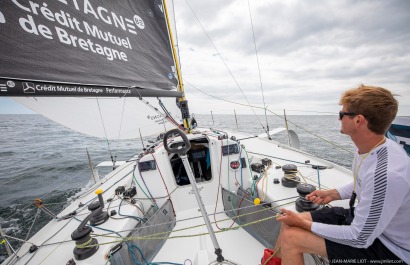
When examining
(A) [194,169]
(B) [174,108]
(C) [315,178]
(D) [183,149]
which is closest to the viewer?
(D) [183,149]

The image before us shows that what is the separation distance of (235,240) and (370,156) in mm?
1895

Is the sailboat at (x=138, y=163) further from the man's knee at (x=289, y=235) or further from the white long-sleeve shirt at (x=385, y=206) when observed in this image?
the white long-sleeve shirt at (x=385, y=206)

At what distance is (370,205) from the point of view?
103cm

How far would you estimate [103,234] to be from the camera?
6.38 ft

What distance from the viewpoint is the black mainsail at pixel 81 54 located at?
3.67 ft

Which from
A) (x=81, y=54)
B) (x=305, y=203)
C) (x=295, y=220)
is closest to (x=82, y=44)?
(x=81, y=54)

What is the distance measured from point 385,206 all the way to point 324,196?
29.1 inches

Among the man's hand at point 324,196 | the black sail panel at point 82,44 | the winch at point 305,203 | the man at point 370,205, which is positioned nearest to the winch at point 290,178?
the winch at point 305,203

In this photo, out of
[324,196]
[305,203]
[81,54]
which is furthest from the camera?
[305,203]

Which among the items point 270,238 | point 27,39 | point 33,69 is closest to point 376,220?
point 270,238

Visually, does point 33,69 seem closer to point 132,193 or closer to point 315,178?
point 132,193

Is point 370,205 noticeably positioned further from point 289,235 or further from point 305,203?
point 305,203

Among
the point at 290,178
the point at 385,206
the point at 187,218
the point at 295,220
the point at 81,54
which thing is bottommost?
the point at 187,218

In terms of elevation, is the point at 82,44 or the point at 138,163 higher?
the point at 82,44
